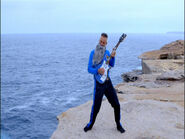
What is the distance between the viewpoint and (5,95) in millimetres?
26938

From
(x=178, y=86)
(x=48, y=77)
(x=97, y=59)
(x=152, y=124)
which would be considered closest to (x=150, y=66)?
(x=178, y=86)

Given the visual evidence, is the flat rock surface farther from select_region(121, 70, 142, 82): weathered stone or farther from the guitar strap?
select_region(121, 70, 142, 82): weathered stone

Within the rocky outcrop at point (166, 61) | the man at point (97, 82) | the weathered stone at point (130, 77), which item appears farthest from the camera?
the weathered stone at point (130, 77)

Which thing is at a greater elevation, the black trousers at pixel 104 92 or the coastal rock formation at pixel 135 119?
the black trousers at pixel 104 92

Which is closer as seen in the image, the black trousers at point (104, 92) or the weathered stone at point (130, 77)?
the black trousers at point (104, 92)

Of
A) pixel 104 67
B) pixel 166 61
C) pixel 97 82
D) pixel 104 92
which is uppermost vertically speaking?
pixel 104 67

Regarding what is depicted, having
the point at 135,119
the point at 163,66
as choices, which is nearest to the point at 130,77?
the point at 163,66

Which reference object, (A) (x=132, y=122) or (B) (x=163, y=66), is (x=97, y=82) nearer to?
(A) (x=132, y=122)

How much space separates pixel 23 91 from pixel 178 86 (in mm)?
20006

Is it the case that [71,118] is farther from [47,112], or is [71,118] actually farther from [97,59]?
[47,112]

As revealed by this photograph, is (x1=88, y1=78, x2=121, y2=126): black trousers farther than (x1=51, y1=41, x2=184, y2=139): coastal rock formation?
No

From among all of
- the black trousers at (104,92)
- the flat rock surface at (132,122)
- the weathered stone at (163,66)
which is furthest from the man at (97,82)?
the weathered stone at (163,66)

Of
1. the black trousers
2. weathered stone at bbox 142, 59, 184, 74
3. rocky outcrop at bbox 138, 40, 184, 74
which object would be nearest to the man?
the black trousers

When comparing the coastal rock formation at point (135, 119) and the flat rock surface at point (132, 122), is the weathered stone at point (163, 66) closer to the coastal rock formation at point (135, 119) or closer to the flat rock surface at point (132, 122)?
the coastal rock formation at point (135, 119)
